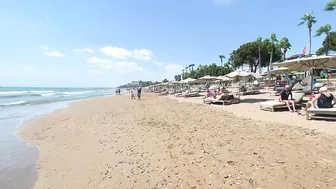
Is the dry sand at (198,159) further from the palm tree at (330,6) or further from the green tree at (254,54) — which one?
the green tree at (254,54)

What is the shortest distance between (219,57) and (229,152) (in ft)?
292

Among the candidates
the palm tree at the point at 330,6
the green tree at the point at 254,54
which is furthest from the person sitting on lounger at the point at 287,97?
the green tree at the point at 254,54

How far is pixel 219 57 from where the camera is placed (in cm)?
8944

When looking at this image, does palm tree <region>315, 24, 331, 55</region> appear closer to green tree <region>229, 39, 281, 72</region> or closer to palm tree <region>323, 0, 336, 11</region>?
green tree <region>229, 39, 281, 72</region>

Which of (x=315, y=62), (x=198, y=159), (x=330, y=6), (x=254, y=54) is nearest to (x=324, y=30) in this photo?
(x=254, y=54)

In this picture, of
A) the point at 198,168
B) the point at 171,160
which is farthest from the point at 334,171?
the point at 171,160

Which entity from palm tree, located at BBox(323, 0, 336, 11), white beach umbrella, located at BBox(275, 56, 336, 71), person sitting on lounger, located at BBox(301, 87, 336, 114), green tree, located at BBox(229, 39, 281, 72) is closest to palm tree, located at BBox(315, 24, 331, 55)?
green tree, located at BBox(229, 39, 281, 72)

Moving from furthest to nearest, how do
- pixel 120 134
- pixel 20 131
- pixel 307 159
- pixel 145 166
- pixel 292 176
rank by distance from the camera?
pixel 20 131 → pixel 120 134 → pixel 145 166 → pixel 307 159 → pixel 292 176

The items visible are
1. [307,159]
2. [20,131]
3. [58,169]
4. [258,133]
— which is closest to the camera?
[307,159]

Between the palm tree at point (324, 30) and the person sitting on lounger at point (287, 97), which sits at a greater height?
the palm tree at point (324, 30)

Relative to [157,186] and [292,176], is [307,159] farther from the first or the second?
[157,186]

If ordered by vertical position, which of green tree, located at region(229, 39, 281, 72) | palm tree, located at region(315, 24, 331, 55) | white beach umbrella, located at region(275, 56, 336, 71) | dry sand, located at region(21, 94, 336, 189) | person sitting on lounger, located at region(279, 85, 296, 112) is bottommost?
dry sand, located at region(21, 94, 336, 189)

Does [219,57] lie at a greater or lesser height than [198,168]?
greater

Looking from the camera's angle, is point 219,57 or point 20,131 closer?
point 20,131
